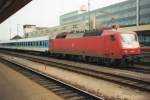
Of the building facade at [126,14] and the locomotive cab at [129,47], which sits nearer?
the locomotive cab at [129,47]

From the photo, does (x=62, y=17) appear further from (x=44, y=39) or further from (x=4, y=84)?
(x=4, y=84)

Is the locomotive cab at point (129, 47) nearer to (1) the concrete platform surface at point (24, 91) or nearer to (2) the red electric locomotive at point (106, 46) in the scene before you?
(2) the red electric locomotive at point (106, 46)

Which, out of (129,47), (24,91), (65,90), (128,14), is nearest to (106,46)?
(129,47)

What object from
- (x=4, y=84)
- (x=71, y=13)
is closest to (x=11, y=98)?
(x=4, y=84)

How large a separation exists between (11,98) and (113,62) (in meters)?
13.2

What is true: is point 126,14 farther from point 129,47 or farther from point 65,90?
point 65,90

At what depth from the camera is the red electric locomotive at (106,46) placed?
22750 mm

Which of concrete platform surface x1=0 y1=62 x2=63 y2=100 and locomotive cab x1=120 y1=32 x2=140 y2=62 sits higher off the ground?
locomotive cab x1=120 y1=32 x2=140 y2=62

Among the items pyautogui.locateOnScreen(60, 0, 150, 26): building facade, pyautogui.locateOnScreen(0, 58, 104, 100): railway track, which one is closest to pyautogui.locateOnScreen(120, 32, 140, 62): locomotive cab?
pyautogui.locateOnScreen(0, 58, 104, 100): railway track

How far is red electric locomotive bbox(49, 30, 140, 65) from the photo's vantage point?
22750mm

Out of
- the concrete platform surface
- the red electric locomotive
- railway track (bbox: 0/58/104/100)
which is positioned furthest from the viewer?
the red electric locomotive

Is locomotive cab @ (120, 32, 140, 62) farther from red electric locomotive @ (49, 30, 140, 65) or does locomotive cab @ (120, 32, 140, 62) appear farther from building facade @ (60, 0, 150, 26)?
building facade @ (60, 0, 150, 26)

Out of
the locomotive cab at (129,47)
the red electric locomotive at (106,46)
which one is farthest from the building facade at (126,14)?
the locomotive cab at (129,47)

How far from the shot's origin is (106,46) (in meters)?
24.2
